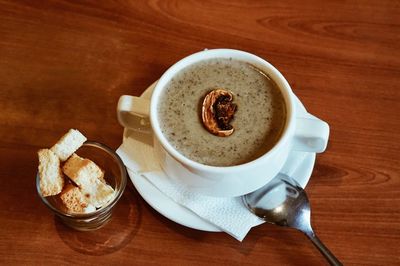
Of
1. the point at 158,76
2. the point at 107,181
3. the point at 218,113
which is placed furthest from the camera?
the point at 158,76

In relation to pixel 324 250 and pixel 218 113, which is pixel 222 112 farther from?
pixel 324 250

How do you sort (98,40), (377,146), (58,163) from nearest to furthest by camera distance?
(58,163) < (377,146) < (98,40)

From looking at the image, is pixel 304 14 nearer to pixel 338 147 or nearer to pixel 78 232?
pixel 338 147

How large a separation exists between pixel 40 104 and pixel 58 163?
0.72ft

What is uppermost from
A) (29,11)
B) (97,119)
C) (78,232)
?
(29,11)

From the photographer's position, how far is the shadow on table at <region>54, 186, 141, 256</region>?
3.10 ft

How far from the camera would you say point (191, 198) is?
944 mm

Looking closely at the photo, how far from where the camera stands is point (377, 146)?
1057 mm

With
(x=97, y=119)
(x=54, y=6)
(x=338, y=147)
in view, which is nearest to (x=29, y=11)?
(x=54, y=6)

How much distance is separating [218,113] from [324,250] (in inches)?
11.6

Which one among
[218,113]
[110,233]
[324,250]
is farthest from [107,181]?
[324,250]

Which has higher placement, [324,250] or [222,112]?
[222,112]

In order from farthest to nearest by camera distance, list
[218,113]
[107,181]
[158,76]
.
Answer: [158,76], [107,181], [218,113]

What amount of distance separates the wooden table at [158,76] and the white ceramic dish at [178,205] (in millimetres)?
41
